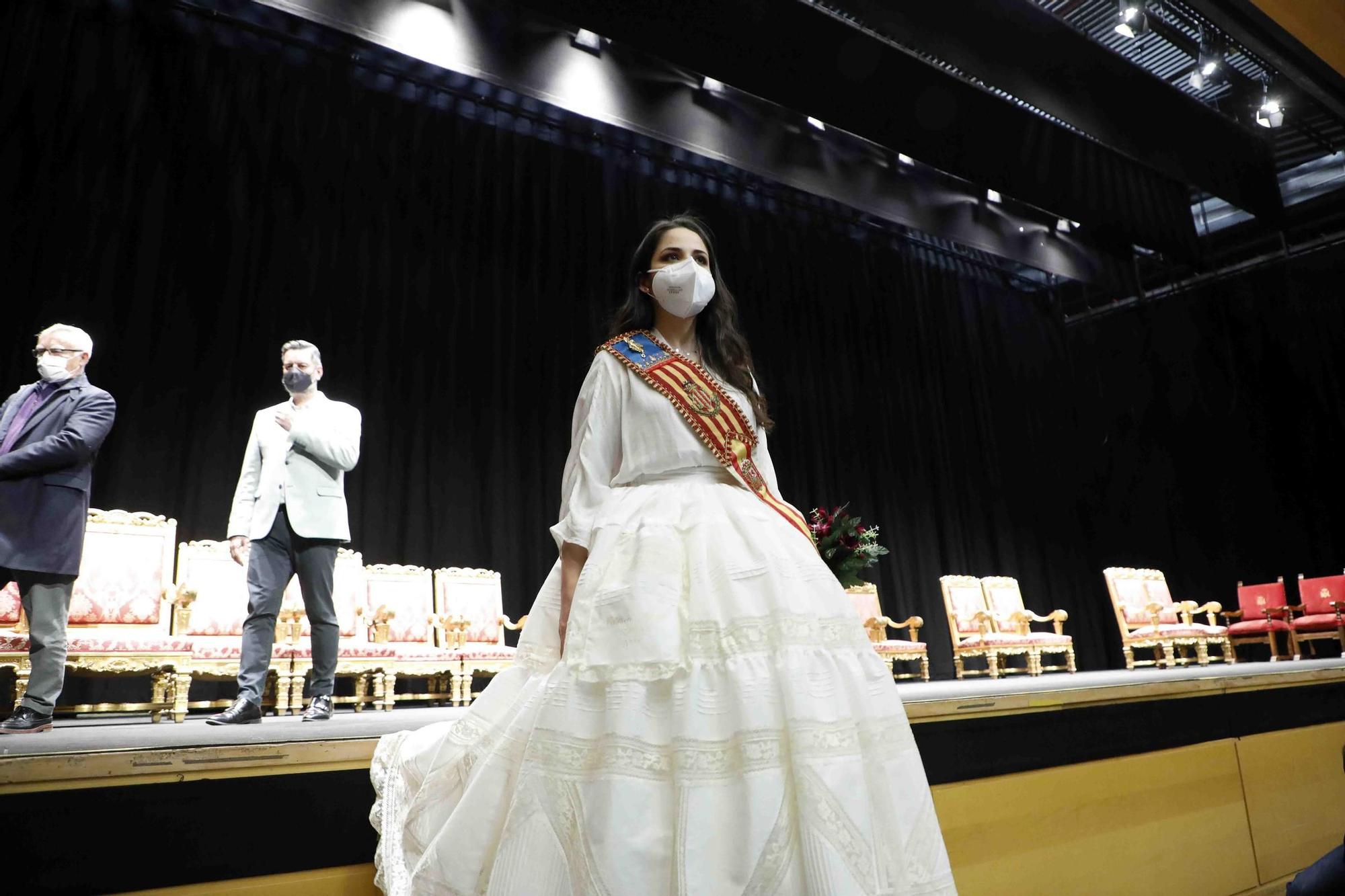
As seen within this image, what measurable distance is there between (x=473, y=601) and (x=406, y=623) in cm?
48

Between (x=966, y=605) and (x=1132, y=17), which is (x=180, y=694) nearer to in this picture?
(x=966, y=605)

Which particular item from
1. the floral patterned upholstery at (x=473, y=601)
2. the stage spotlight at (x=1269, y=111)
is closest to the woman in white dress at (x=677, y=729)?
the floral patterned upholstery at (x=473, y=601)

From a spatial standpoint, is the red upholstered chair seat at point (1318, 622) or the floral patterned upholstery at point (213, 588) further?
the red upholstered chair seat at point (1318, 622)

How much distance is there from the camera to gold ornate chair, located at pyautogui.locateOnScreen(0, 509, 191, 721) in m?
3.78

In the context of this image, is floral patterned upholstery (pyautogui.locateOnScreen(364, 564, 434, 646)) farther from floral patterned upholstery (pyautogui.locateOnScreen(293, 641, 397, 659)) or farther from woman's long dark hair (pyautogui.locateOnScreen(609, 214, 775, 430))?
woman's long dark hair (pyautogui.locateOnScreen(609, 214, 775, 430))

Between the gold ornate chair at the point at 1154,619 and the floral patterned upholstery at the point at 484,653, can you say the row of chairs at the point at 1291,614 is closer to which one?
the gold ornate chair at the point at 1154,619

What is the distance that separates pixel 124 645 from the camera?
3791mm

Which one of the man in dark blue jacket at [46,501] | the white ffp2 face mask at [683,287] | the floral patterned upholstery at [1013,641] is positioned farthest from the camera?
the floral patterned upholstery at [1013,641]

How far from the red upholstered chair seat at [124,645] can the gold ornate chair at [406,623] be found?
1.11 metres

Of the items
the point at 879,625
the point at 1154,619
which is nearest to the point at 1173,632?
the point at 1154,619

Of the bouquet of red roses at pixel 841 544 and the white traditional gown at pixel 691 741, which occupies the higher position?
the bouquet of red roses at pixel 841 544

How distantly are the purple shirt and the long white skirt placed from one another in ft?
7.87

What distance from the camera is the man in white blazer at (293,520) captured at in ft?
9.45

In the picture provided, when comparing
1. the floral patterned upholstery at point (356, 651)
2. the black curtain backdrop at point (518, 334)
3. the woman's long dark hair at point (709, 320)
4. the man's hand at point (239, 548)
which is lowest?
the floral patterned upholstery at point (356, 651)
